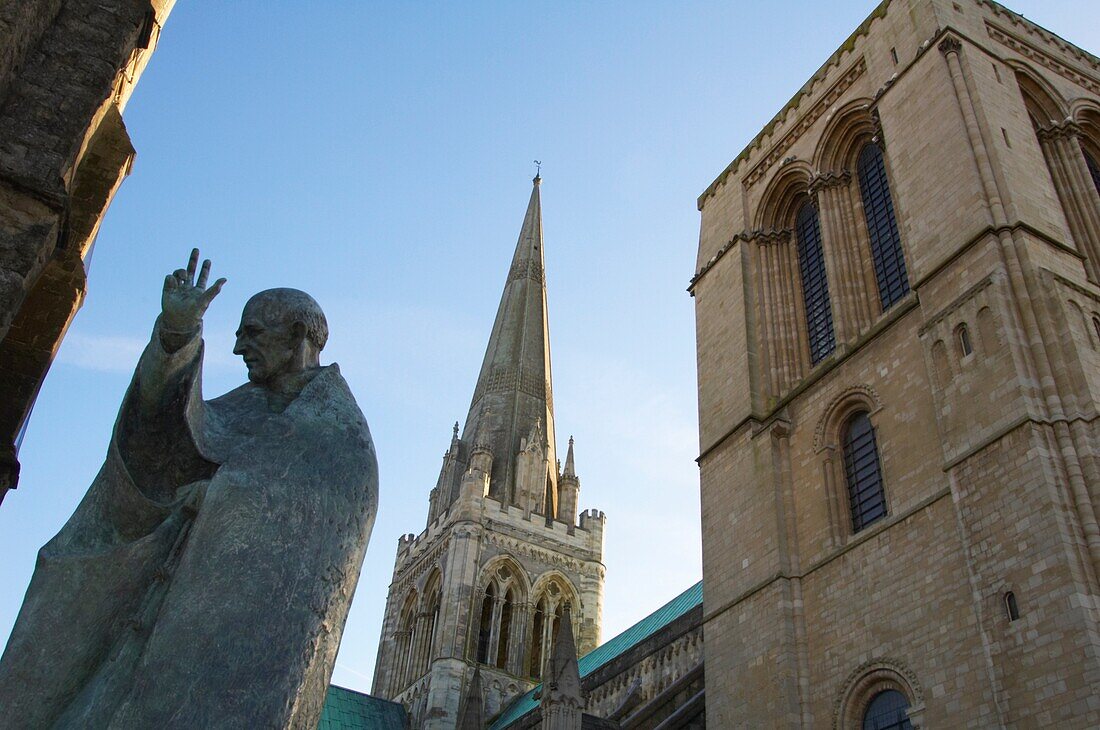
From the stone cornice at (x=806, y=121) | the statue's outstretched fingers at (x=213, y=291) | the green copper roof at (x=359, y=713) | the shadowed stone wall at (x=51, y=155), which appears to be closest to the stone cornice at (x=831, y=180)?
the stone cornice at (x=806, y=121)

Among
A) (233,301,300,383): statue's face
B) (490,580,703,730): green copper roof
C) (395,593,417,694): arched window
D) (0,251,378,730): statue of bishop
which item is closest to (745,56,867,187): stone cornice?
(490,580,703,730): green copper roof

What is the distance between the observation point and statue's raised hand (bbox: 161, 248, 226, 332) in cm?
250

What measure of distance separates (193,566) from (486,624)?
3229cm

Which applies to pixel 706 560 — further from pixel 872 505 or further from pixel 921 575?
pixel 921 575

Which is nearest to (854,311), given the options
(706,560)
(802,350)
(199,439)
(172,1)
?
(802,350)

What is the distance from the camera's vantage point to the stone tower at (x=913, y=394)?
9477 mm

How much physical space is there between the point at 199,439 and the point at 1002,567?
9.05m

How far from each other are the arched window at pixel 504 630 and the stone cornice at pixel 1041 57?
24755mm

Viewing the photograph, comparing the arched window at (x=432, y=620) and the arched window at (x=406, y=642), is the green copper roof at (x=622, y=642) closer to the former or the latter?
the arched window at (x=432, y=620)

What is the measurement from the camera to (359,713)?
32.0 m

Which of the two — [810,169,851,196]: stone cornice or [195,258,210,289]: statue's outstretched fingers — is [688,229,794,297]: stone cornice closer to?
[810,169,851,196]: stone cornice

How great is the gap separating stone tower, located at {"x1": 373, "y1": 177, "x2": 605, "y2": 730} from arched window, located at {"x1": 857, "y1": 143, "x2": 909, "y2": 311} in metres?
20.9

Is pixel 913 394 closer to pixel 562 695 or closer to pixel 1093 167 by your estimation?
pixel 1093 167

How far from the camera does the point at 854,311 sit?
47.2 ft
